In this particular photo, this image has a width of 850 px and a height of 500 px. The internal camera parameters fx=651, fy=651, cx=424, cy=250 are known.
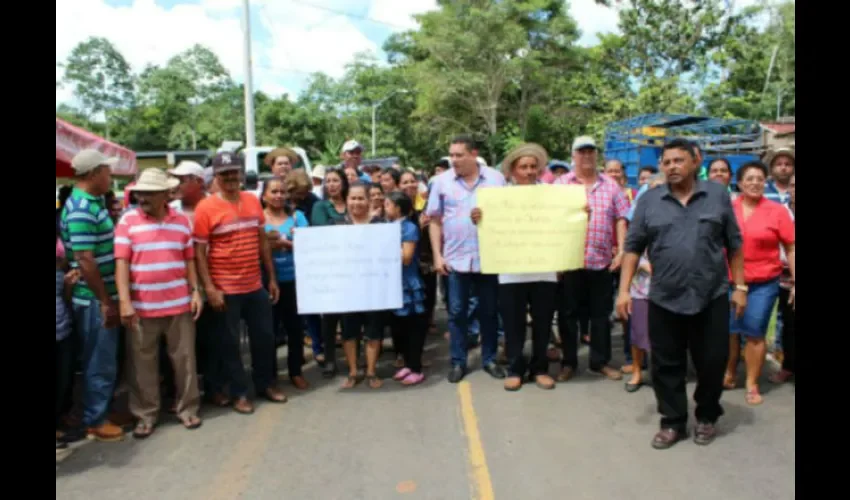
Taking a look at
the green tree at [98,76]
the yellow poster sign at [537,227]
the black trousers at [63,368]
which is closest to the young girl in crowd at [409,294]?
the yellow poster sign at [537,227]

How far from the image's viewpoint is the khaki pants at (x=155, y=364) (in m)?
4.57

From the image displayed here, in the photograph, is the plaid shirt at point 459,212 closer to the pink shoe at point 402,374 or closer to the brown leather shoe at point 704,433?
the pink shoe at point 402,374

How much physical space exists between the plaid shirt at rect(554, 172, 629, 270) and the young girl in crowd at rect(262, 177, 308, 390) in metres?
2.50

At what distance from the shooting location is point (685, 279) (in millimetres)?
3980

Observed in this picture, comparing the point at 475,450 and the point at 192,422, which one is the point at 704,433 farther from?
the point at 192,422

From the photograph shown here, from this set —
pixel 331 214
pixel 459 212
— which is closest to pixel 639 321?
pixel 459 212

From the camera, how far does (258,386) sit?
17.4ft

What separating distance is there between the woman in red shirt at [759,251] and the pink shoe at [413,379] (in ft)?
8.39

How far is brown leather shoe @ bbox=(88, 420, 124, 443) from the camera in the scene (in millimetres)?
4504

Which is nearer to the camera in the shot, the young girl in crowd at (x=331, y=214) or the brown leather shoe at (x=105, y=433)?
the brown leather shoe at (x=105, y=433)
